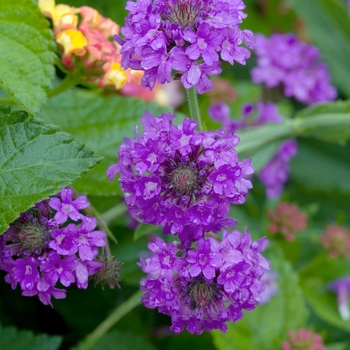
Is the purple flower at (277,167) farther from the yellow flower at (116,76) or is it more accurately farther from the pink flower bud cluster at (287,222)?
the yellow flower at (116,76)

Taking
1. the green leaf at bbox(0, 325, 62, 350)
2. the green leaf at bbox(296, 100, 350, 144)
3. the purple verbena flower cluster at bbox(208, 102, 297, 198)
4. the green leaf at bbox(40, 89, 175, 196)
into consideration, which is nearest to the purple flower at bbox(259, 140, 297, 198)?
the purple verbena flower cluster at bbox(208, 102, 297, 198)

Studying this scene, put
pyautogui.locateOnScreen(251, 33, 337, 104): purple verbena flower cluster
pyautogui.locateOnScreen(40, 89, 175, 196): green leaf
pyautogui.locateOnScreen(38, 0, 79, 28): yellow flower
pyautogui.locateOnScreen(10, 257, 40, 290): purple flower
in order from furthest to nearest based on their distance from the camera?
pyautogui.locateOnScreen(251, 33, 337, 104): purple verbena flower cluster < pyautogui.locateOnScreen(40, 89, 175, 196): green leaf < pyautogui.locateOnScreen(38, 0, 79, 28): yellow flower < pyautogui.locateOnScreen(10, 257, 40, 290): purple flower

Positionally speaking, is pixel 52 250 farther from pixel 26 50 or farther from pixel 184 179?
pixel 26 50

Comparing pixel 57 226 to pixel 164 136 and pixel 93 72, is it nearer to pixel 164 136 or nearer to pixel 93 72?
pixel 164 136

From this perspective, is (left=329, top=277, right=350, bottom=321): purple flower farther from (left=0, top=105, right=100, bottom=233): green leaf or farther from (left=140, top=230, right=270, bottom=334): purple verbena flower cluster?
(left=0, top=105, right=100, bottom=233): green leaf

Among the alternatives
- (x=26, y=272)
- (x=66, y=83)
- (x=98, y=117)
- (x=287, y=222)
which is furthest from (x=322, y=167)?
(x=26, y=272)
